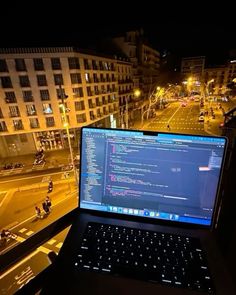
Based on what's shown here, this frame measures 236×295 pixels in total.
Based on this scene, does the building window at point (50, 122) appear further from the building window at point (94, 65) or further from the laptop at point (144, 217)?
the laptop at point (144, 217)

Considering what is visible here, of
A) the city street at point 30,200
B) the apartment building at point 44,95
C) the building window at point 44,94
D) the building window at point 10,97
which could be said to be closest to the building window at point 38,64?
the apartment building at point 44,95

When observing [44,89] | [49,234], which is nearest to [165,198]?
[49,234]

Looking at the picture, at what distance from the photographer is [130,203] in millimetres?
1841

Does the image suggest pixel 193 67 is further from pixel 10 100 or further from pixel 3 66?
pixel 10 100

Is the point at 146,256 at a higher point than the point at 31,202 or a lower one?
higher

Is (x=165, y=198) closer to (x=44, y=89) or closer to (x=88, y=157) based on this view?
(x=88, y=157)

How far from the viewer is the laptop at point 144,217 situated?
1354mm

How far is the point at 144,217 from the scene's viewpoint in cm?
182

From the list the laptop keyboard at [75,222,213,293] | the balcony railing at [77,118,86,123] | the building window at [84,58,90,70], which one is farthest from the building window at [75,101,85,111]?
the laptop keyboard at [75,222,213,293]

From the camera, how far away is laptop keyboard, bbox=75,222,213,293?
134cm

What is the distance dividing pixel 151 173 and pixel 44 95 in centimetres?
1925

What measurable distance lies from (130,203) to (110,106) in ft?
75.5

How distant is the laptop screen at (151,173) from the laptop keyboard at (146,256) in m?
0.24

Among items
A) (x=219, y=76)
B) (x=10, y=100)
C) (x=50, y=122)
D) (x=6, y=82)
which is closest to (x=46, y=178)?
(x=50, y=122)
